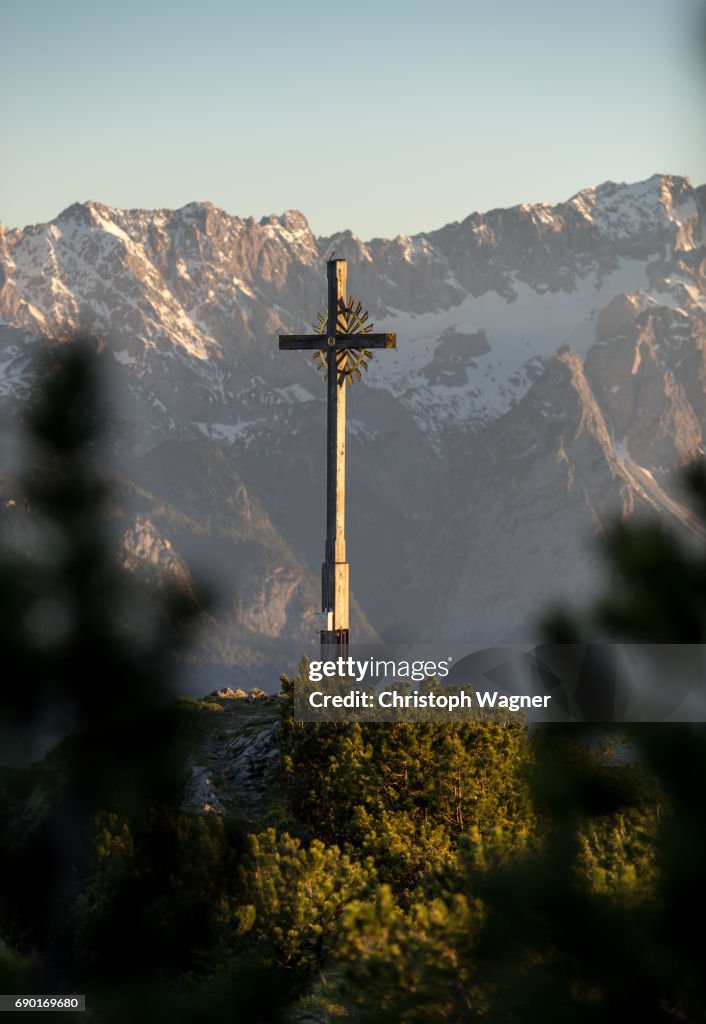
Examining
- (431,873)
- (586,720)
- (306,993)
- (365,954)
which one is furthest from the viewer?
(306,993)

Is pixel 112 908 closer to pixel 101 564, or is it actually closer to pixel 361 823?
pixel 101 564

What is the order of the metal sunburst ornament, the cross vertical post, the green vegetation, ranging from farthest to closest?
the metal sunburst ornament → the cross vertical post → the green vegetation

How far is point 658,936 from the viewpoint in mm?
8195

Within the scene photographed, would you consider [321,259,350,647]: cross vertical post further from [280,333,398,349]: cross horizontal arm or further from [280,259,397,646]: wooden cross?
[280,333,398,349]: cross horizontal arm

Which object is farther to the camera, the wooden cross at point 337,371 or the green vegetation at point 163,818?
the wooden cross at point 337,371

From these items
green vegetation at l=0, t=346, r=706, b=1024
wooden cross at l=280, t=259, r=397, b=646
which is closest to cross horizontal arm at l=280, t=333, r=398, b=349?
wooden cross at l=280, t=259, r=397, b=646

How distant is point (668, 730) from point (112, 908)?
3802 millimetres

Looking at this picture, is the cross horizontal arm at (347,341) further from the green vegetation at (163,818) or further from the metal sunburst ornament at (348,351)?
the green vegetation at (163,818)

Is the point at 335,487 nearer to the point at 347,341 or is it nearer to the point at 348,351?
the point at 348,351

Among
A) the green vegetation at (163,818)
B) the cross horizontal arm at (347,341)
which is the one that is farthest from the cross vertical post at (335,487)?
the green vegetation at (163,818)

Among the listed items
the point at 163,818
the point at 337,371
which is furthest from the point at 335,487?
the point at 163,818

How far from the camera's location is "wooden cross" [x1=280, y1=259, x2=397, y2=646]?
2525cm

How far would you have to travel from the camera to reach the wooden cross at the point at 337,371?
994 inches

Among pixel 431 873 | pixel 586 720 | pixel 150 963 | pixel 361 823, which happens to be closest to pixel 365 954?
pixel 150 963
